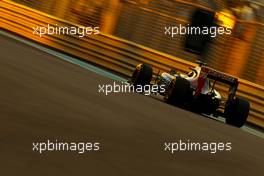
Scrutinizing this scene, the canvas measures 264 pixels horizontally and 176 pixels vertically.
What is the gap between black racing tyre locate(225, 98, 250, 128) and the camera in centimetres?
1314

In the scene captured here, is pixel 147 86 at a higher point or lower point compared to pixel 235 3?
lower

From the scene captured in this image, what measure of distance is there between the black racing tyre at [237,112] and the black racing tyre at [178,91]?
2.80 ft

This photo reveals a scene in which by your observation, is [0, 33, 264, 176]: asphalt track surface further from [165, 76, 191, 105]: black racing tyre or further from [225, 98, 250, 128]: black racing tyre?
[225, 98, 250, 128]: black racing tyre

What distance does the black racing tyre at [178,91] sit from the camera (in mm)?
12828

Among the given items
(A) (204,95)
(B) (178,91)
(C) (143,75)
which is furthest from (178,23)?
(B) (178,91)

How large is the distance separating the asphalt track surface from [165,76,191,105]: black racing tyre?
49.2 inches

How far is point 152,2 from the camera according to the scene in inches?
834

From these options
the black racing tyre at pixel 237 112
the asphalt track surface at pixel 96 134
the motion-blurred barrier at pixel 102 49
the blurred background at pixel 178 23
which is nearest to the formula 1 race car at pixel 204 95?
the black racing tyre at pixel 237 112

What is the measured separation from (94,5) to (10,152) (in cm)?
1790

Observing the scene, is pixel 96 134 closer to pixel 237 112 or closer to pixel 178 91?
pixel 178 91

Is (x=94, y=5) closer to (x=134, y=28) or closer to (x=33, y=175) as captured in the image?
(x=134, y=28)

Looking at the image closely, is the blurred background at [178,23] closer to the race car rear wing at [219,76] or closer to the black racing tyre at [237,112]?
the race car rear wing at [219,76]

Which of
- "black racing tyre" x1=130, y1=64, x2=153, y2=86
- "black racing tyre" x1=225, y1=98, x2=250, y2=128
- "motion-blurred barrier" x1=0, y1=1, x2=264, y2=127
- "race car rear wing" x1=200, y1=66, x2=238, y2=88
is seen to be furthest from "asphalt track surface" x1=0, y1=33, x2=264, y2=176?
"motion-blurred barrier" x1=0, y1=1, x2=264, y2=127

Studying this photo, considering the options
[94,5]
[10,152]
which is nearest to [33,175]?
[10,152]
